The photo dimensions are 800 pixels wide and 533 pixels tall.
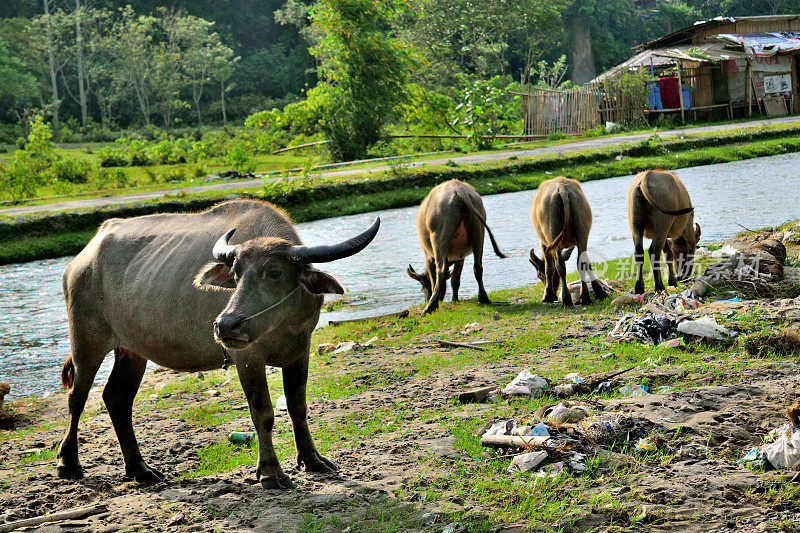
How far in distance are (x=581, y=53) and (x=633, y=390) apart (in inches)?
2256

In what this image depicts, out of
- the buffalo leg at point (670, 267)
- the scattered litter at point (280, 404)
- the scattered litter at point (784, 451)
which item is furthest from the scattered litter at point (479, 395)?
the buffalo leg at point (670, 267)

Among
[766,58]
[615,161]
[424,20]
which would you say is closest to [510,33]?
[424,20]

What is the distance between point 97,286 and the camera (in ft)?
18.2

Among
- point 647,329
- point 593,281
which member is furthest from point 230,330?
point 593,281

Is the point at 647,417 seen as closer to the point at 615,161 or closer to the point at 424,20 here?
the point at 615,161

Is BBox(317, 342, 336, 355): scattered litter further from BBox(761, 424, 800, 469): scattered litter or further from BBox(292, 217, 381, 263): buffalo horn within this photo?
BBox(761, 424, 800, 469): scattered litter

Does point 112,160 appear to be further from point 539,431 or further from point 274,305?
point 539,431

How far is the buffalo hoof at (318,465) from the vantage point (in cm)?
502

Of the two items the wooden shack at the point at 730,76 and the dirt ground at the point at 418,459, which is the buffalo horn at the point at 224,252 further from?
the wooden shack at the point at 730,76

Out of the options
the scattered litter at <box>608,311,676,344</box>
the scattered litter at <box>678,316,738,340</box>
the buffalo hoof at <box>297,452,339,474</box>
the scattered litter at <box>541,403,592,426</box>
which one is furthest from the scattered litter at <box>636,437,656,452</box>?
the scattered litter at <box>608,311,676,344</box>

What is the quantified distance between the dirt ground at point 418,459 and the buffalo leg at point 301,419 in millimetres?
142

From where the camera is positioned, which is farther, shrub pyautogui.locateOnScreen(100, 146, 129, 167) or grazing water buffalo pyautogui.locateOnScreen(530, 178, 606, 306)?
shrub pyautogui.locateOnScreen(100, 146, 129, 167)

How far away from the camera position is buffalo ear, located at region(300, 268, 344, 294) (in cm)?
465

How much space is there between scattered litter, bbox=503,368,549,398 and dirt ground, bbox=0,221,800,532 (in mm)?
282
